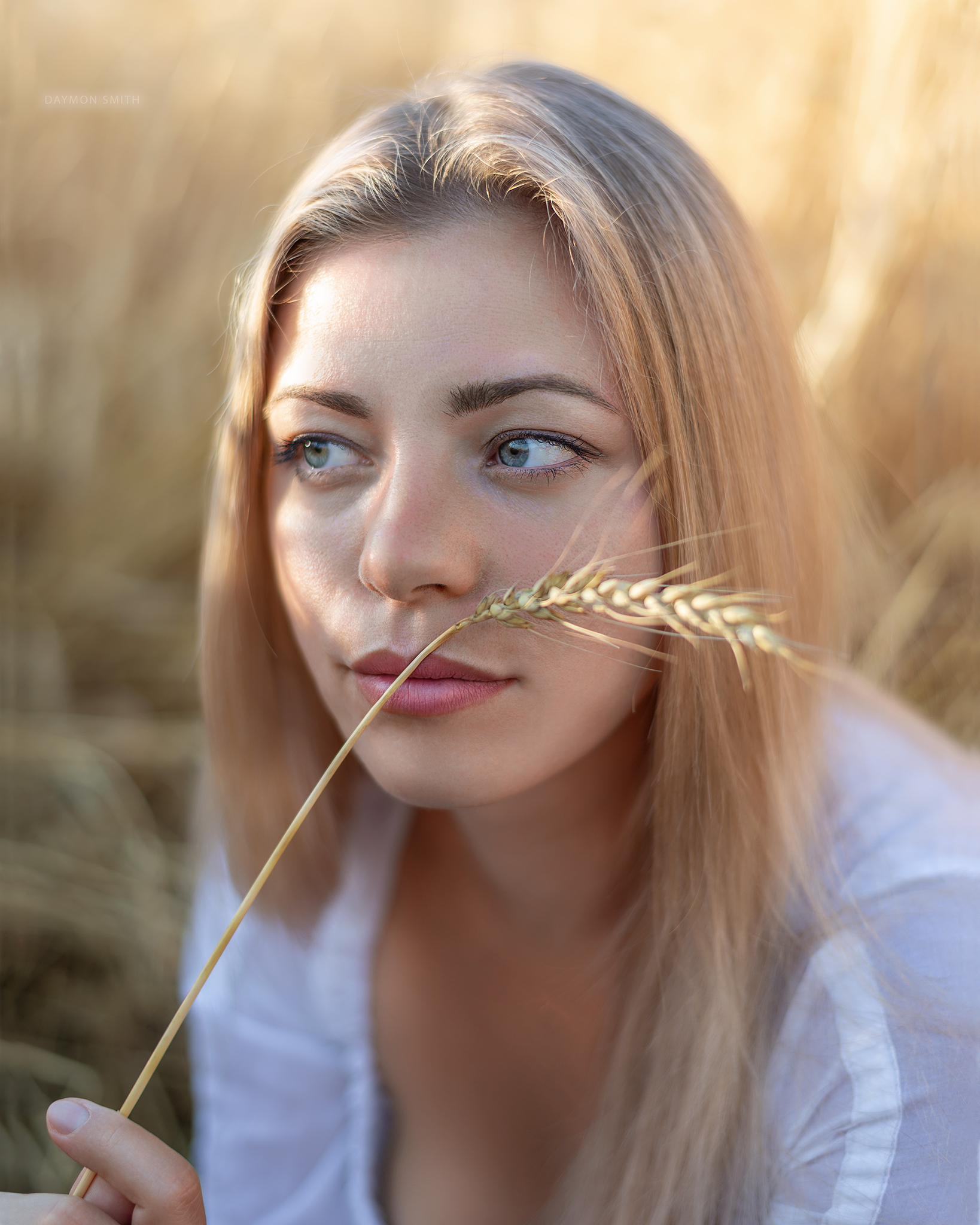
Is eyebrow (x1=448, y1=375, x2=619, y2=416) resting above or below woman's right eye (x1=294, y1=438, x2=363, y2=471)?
above

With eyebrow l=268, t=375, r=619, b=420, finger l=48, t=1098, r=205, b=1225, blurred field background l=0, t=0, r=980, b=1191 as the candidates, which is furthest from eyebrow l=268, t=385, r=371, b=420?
blurred field background l=0, t=0, r=980, b=1191

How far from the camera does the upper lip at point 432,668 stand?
932mm

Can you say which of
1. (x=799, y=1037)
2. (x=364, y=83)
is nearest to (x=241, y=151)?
(x=364, y=83)

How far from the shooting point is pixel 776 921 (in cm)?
108

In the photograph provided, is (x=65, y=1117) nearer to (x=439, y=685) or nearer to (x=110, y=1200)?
(x=110, y=1200)

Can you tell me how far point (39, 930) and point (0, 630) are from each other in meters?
0.81

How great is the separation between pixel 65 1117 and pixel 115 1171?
65 millimetres

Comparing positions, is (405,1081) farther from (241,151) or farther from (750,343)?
(241,151)

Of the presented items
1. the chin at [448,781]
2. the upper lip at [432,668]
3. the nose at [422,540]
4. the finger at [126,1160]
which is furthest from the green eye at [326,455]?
the finger at [126,1160]

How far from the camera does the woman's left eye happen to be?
92 centimetres

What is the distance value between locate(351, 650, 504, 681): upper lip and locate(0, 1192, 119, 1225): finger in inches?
21.7

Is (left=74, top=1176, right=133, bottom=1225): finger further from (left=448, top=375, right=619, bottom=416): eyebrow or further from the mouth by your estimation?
(left=448, top=375, right=619, bottom=416): eyebrow

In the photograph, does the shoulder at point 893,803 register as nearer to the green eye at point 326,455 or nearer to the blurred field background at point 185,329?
the blurred field background at point 185,329

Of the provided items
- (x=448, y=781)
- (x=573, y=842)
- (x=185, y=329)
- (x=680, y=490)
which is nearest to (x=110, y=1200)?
(x=448, y=781)
